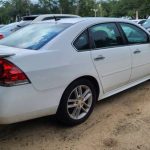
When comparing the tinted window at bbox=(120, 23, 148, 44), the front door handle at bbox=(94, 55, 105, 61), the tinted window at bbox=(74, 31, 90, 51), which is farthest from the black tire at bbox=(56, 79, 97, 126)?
the tinted window at bbox=(120, 23, 148, 44)

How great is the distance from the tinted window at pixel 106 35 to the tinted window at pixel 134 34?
0.82ft

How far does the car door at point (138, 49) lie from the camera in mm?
5438

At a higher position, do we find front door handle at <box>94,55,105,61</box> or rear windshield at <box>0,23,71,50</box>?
rear windshield at <box>0,23,71,50</box>

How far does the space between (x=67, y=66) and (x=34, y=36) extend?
788 mm

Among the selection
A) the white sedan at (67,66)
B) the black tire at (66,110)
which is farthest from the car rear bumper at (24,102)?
the black tire at (66,110)

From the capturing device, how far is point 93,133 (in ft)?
13.8

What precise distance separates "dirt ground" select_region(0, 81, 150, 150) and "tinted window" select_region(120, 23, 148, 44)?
119 centimetres

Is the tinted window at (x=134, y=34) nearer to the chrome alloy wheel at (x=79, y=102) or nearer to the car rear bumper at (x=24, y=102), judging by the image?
the chrome alloy wheel at (x=79, y=102)

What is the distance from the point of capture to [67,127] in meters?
4.41

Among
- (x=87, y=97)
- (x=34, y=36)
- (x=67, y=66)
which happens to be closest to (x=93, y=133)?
(x=87, y=97)

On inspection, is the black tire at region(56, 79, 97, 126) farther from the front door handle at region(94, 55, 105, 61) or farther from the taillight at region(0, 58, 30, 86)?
the taillight at region(0, 58, 30, 86)

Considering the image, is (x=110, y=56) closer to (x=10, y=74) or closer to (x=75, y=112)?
(x=75, y=112)

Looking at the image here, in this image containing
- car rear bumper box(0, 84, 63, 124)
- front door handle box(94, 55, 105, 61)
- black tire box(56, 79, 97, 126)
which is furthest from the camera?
front door handle box(94, 55, 105, 61)

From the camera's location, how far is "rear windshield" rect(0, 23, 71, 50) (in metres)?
4.32
